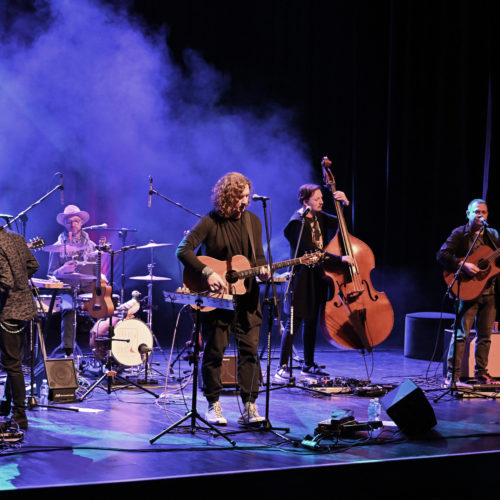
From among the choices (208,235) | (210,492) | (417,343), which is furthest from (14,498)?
(417,343)

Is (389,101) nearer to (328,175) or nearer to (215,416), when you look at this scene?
(328,175)

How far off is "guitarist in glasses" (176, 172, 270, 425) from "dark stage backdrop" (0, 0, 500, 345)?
5.29 metres

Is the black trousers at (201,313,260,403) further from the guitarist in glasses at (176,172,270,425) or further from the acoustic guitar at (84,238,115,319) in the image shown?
the acoustic guitar at (84,238,115,319)

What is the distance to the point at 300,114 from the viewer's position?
423 inches

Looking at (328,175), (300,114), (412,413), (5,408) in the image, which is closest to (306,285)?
(328,175)

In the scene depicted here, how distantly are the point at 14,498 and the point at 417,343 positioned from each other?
23.5 feet

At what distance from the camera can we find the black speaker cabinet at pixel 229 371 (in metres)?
6.54

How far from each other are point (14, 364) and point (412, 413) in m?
2.91

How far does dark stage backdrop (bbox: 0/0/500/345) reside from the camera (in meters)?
9.79

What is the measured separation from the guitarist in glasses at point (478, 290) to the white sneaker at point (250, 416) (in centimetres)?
280

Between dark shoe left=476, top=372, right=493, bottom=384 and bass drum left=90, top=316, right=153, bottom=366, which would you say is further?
bass drum left=90, top=316, right=153, bottom=366

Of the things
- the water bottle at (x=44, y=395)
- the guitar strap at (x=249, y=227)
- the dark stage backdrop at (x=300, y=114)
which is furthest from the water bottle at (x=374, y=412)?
the dark stage backdrop at (x=300, y=114)

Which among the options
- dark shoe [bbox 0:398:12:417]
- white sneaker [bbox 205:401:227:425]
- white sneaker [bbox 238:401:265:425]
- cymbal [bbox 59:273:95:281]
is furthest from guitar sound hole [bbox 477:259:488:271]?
dark shoe [bbox 0:398:12:417]

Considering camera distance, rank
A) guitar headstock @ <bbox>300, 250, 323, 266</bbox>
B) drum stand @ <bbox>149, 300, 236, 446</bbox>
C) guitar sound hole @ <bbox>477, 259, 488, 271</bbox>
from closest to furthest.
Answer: drum stand @ <bbox>149, 300, 236, 446</bbox> → guitar headstock @ <bbox>300, 250, 323, 266</bbox> → guitar sound hole @ <bbox>477, 259, 488, 271</bbox>
